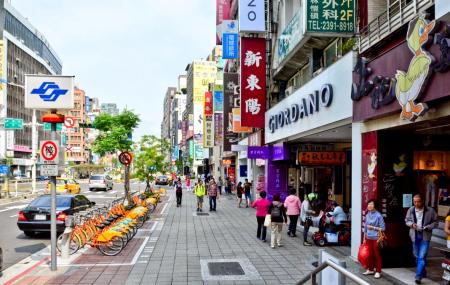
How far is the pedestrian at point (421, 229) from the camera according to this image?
8.87 metres

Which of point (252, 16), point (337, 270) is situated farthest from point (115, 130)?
point (337, 270)

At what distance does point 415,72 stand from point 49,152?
808cm

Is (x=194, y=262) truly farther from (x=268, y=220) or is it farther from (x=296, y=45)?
(x=296, y=45)

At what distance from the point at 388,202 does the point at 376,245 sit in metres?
1.29

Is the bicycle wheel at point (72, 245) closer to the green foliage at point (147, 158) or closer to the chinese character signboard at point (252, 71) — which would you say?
the chinese character signboard at point (252, 71)

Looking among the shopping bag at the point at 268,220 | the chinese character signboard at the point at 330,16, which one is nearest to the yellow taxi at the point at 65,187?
the shopping bag at the point at 268,220

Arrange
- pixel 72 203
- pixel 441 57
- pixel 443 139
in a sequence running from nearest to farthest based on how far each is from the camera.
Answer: pixel 441 57 < pixel 443 139 < pixel 72 203

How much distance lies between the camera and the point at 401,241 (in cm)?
1064

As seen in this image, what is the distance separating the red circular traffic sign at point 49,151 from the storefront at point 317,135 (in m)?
7.57

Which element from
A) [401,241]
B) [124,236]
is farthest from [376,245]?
[124,236]

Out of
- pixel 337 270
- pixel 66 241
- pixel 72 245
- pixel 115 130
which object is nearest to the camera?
pixel 337 270

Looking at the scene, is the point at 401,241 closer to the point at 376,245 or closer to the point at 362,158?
the point at 376,245

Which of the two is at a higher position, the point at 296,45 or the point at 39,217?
the point at 296,45

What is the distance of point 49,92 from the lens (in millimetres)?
10875
